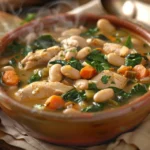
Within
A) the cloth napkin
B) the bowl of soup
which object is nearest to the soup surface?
the bowl of soup

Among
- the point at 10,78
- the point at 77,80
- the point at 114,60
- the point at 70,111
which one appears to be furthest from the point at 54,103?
the point at 114,60

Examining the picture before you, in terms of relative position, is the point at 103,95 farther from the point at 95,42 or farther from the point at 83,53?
the point at 95,42

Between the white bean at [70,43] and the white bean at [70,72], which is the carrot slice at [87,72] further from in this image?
the white bean at [70,43]

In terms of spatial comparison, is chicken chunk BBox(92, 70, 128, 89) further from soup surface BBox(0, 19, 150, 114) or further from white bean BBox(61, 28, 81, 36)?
white bean BBox(61, 28, 81, 36)

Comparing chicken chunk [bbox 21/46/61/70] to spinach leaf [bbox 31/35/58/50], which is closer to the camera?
chicken chunk [bbox 21/46/61/70]

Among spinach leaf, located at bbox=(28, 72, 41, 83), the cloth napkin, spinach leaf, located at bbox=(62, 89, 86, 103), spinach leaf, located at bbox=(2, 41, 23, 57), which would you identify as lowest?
the cloth napkin

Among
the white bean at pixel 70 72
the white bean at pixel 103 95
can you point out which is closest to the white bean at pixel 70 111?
the white bean at pixel 103 95
